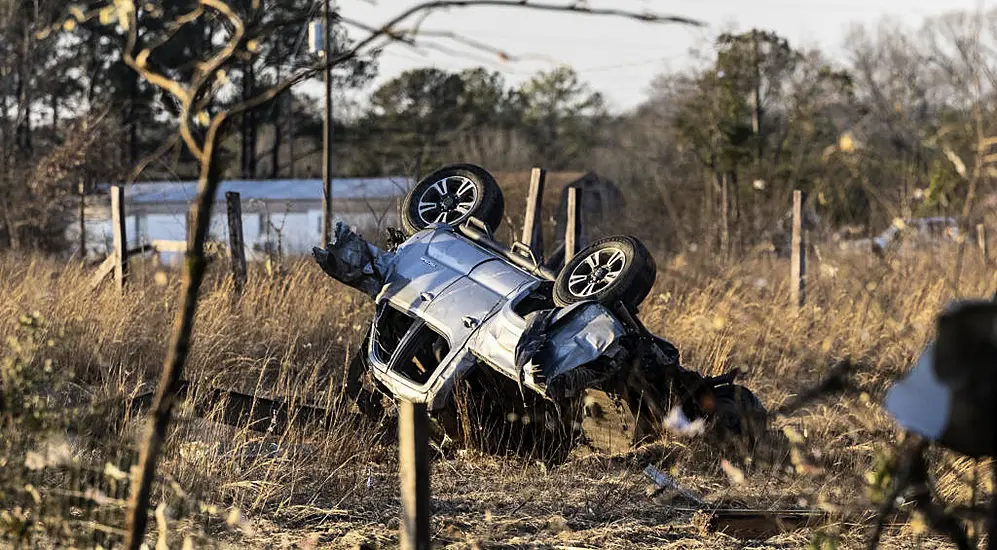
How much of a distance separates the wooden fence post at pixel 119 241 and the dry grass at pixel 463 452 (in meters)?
0.24

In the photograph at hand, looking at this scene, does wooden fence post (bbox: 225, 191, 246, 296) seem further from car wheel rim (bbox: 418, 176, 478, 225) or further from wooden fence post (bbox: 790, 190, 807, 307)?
wooden fence post (bbox: 790, 190, 807, 307)

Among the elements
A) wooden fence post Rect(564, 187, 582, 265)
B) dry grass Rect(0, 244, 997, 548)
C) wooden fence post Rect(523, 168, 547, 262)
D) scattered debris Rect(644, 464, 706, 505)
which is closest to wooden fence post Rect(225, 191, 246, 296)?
dry grass Rect(0, 244, 997, 548)

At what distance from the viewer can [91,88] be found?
4053 centimetres

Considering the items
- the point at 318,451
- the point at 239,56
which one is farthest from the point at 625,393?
the point at 239,56

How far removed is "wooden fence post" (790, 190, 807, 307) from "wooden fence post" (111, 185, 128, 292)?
7710 mm

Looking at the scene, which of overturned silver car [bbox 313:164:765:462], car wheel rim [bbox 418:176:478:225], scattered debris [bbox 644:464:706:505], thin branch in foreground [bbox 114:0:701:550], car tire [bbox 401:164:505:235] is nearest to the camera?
thin branch in foreground [bbox 114:0:701:550]

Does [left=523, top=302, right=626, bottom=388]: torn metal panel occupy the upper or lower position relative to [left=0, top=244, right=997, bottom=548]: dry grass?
upper

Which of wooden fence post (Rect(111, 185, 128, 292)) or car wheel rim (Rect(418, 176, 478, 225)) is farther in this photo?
wooden fence post (Rect(111, 185, 128, 292))

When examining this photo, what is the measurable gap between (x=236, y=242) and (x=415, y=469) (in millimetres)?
9975

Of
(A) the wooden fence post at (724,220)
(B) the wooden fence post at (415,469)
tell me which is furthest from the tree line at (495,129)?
(B) the wooden fence post at (415,469)

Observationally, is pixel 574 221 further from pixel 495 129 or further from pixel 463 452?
pixel 495 129

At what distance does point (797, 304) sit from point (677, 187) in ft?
64.5

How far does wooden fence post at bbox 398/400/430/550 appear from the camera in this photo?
2967 millimetres

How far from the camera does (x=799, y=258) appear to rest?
44.7 feet
